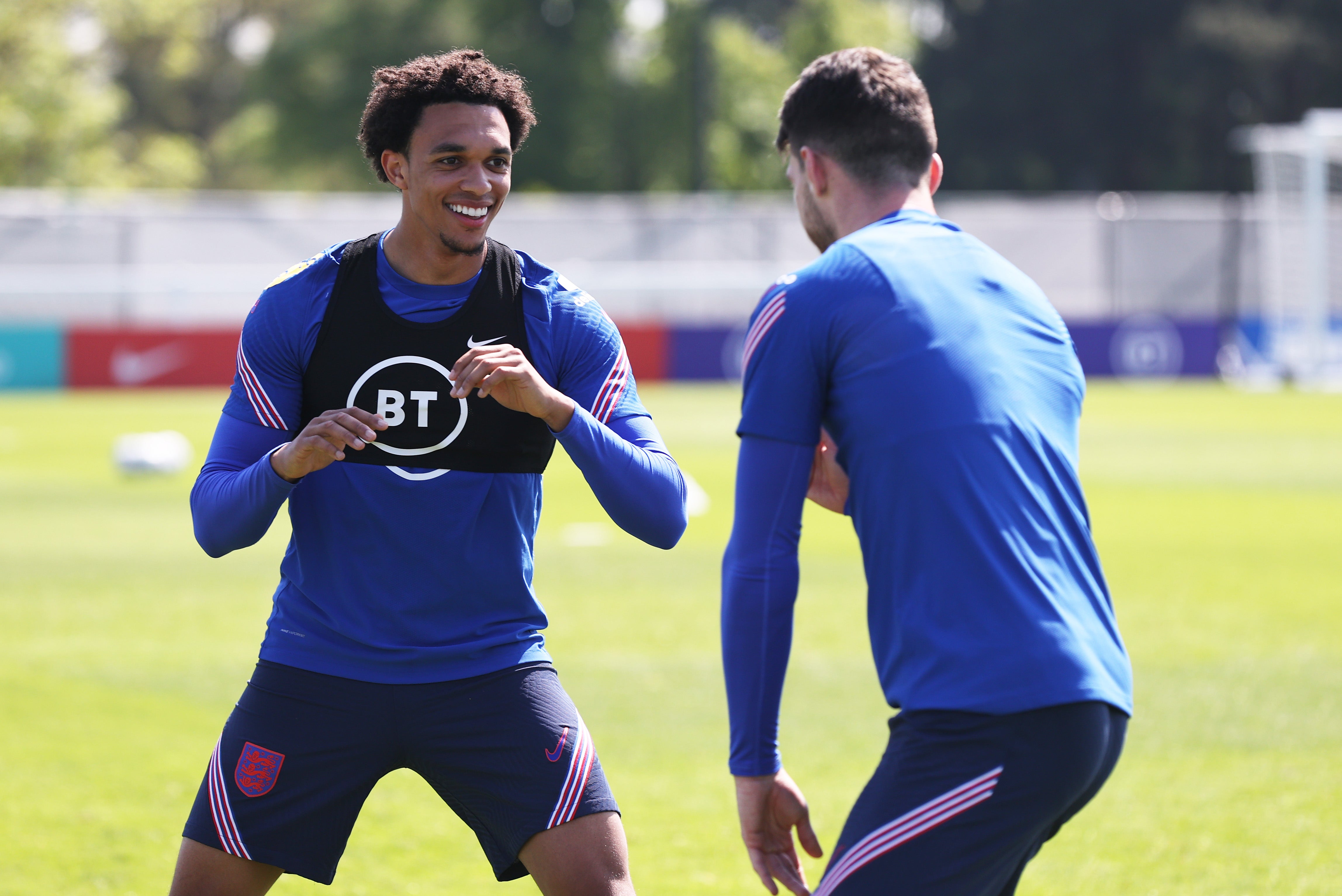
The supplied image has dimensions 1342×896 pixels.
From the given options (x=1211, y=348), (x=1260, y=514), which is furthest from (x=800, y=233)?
(x=1260, y=514)

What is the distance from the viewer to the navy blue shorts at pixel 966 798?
2.80m

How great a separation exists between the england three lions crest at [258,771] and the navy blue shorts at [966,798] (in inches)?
52.3

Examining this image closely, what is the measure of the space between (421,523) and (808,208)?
1.12 m

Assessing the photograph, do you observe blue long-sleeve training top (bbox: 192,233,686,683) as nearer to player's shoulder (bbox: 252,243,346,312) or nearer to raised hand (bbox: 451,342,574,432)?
player's shoulder (bbox: 252,243,346,312)

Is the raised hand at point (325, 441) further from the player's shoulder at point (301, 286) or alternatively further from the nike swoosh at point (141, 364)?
the nike swoosh at point (141, 364)

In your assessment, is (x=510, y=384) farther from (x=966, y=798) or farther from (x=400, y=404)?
(x=966, y=798)

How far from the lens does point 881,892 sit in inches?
111

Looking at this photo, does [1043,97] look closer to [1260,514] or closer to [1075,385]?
[1260,514]

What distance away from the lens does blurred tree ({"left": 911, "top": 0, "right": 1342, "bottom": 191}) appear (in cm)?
5888

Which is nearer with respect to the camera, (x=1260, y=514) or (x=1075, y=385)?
(x=1075, y=385)

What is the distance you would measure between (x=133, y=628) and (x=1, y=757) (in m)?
2.93

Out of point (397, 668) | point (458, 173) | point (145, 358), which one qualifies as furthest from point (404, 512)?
point (145, 358)

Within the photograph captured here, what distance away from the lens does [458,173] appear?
3.74 metres

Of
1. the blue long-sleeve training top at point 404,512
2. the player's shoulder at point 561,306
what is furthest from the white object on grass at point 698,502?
the blue long-sleeve training top at point 404,512
